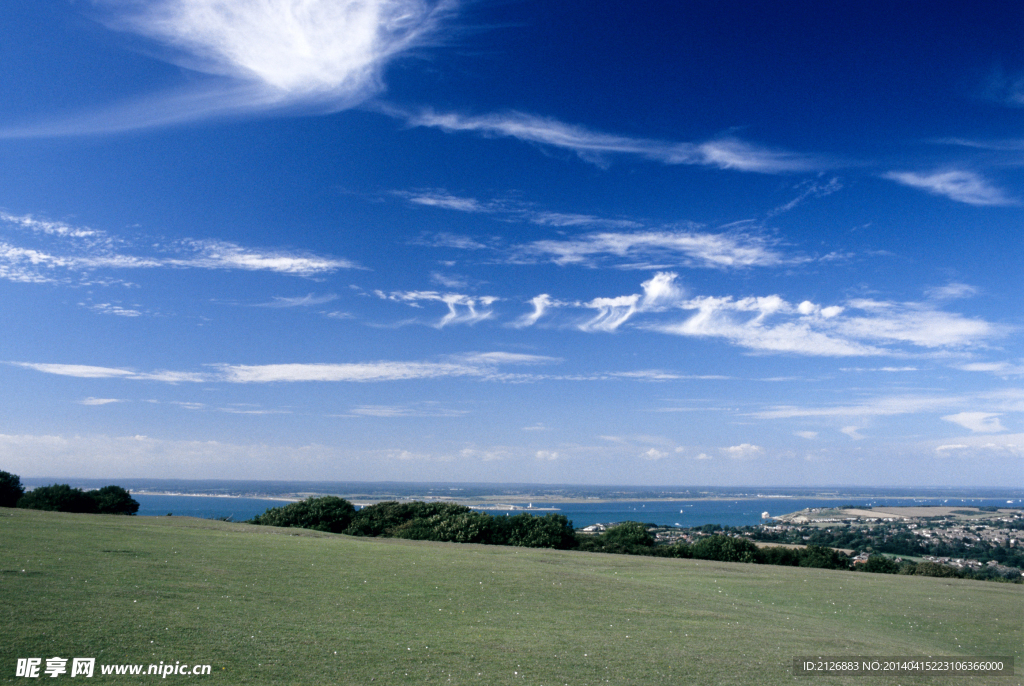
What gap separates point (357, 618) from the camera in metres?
11.9

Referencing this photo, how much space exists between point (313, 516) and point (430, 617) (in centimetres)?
3997

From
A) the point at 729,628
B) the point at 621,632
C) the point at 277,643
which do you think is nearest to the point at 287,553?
the point at 277,643

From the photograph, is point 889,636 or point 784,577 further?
point 784,577

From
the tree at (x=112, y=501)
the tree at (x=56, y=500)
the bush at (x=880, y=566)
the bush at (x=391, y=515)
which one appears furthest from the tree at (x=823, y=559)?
the tree at (x=112, y=501)

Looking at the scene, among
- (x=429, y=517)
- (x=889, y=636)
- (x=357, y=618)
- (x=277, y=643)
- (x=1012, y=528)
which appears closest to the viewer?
(x=277, y=643)

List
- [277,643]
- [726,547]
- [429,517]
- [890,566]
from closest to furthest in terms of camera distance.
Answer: [277,643], [890,566], [726,547], [429,517]

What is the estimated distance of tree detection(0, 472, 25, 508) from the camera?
42.4 meters

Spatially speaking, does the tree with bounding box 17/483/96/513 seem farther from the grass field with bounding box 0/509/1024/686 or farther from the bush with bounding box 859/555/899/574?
the bush with bounding box 859/555/899/574

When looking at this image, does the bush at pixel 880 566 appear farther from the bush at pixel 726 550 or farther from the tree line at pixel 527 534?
the bush at pixel 726 550

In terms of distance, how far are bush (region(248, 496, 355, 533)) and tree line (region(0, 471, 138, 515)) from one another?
1245cm

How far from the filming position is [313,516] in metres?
48.2

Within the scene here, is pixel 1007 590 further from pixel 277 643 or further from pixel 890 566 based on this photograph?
pixel 277 643

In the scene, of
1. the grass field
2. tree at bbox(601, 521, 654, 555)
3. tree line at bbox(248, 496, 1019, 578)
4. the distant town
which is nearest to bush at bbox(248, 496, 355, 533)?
tree line at bbox(248, 496, 1019, 578)

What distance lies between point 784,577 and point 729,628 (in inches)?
579
